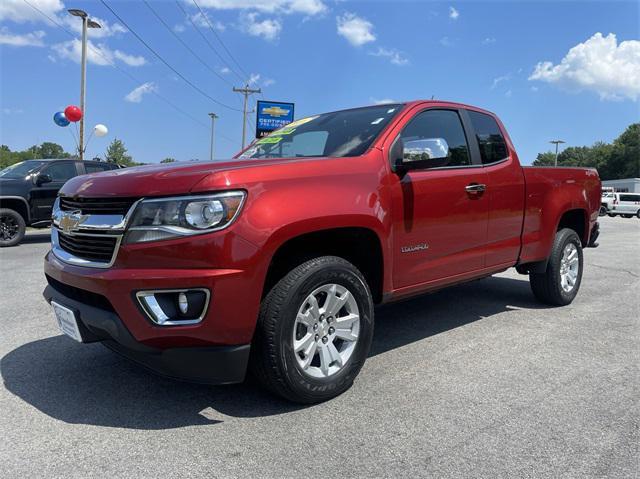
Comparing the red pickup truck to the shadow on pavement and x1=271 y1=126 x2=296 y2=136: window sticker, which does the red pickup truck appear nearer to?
x1=271 y1=126 x2=296 y2=136: window sticker

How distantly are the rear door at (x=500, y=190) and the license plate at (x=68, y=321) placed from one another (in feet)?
10.4

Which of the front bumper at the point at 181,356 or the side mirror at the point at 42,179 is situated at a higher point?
the side mirror at the point at 42,179

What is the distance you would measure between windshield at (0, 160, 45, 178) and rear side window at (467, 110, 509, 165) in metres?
9.60

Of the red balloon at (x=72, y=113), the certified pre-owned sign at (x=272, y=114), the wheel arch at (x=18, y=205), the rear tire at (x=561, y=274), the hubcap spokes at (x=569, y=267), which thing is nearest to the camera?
the rear tire at (x=561, y=274)

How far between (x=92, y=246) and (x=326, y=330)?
140 centimetres

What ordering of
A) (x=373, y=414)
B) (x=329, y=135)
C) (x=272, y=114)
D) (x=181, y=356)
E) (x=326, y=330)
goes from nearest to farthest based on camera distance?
(x=181, y=356) < (x=373, y=414) < (x=326, y=330) < (x=329, y=135) < (x=272, y=114)

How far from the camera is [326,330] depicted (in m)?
2.99

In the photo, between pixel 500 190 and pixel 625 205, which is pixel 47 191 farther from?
pixel 625 205

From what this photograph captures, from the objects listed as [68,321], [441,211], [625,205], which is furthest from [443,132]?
[625,205]

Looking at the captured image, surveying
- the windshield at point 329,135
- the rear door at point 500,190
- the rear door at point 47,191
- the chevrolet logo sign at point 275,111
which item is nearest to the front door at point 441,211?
the rear door at point 500,190

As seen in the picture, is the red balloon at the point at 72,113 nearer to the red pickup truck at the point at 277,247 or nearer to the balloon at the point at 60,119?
the balloon at the point at 60,119

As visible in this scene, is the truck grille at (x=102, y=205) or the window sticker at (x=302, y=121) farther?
the window sticker at (x=302, y=121)

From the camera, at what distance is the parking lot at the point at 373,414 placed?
7.66ft

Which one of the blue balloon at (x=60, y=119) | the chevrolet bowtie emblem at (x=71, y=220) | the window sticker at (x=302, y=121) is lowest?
the chevrolet bowtie emblem at (x=71, y=220)
